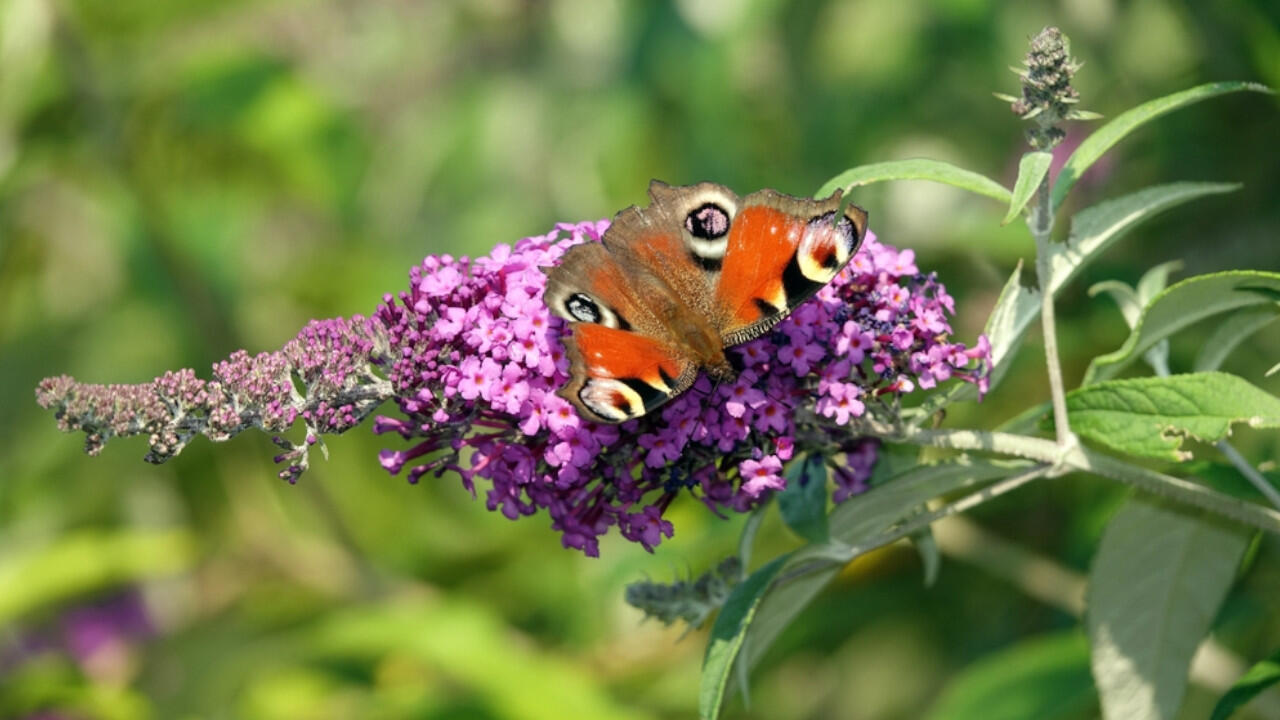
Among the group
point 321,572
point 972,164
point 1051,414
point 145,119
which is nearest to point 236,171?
point 145,119

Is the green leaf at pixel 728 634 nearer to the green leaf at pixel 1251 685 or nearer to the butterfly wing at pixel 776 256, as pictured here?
the butterfly wing at pixel 776 256

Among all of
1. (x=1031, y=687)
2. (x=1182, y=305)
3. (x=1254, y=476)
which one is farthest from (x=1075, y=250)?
(x=1031, y=687)

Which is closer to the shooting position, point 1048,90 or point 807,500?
point 1048,90

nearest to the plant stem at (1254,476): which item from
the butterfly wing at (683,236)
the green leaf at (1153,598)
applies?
the green leaf at (1153,598)

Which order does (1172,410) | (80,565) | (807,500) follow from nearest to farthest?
1. (1172,410)
2. (807,500)
3. (80,565)

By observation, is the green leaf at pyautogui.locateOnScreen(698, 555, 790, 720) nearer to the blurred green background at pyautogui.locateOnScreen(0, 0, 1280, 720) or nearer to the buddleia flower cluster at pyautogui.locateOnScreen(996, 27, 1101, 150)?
the buddleia flower cluster at pyautogui.locateOnScreen(996, 27, 1101, 150)

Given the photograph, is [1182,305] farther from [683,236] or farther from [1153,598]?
[683,236]
